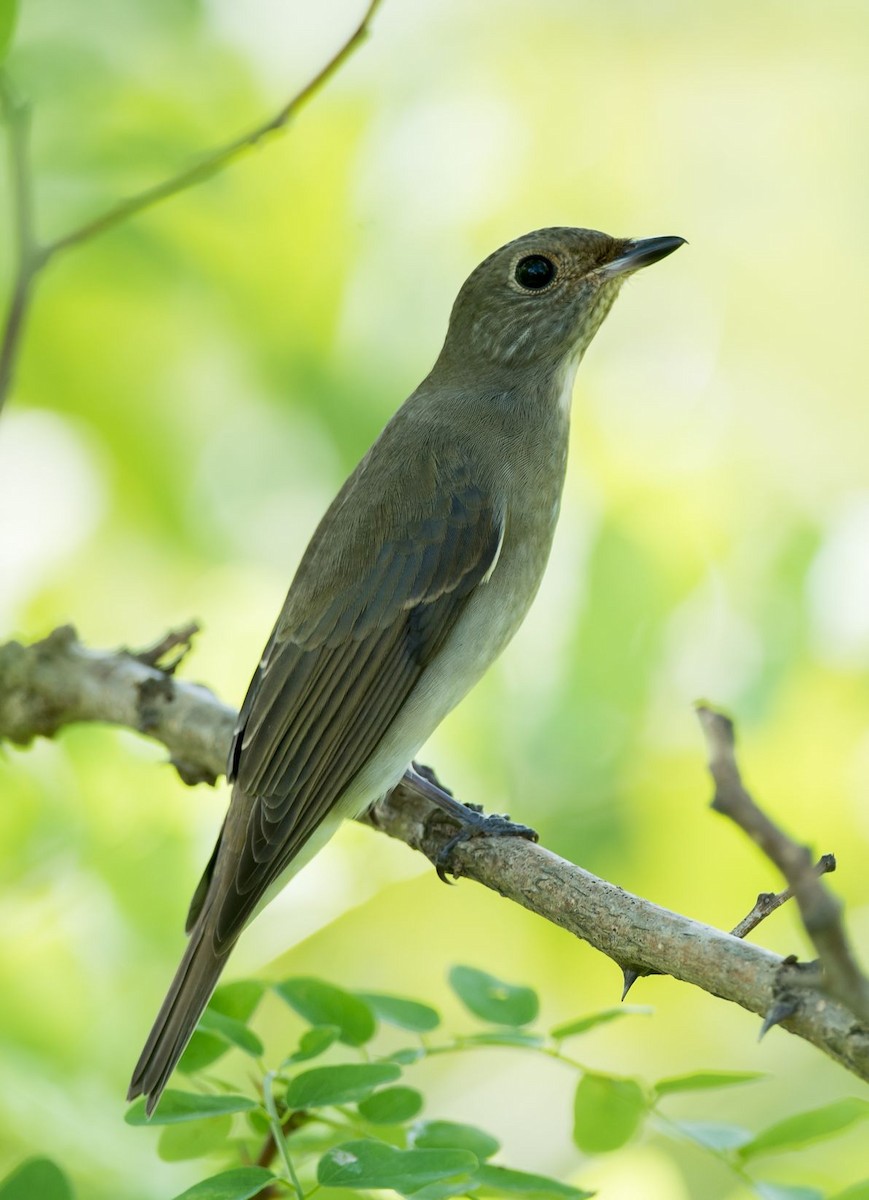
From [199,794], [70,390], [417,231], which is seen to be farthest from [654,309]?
[199,794]

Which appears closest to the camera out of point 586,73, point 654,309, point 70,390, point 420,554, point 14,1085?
point 14,1085

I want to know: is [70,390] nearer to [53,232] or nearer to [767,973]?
[53,232]

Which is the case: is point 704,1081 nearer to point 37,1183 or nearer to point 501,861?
point 501,861

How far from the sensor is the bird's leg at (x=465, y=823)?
3773 millimetres

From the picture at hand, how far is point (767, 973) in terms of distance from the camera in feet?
7.31

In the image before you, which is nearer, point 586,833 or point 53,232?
point 53,232

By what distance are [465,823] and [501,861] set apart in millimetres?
573

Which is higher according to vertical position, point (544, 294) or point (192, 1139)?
point (544, 294)

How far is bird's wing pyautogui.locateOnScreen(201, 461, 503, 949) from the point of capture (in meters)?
3.87

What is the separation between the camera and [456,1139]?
8.33ft

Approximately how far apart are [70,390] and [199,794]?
1.48m

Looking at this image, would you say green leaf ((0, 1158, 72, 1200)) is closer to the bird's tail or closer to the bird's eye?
the bird's tail

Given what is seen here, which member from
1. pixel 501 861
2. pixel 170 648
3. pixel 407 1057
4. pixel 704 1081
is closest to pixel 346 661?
pixel 170 648

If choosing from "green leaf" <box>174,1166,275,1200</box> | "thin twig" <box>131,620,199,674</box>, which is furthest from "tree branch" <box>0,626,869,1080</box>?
"green leaf" <box>174,1166,275,1200</box>
